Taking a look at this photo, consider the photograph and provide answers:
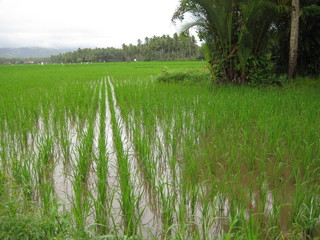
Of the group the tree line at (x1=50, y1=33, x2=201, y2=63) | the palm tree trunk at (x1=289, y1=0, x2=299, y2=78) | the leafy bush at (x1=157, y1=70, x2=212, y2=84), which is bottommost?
the leafy bush at (x1=157, y1=70, x2=212, y2=84)

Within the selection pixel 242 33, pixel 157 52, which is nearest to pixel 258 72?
pixel 242 33

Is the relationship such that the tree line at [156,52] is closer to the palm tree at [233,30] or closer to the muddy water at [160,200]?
the palm tree at [233,30]

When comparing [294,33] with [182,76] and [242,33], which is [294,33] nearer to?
[242,33]

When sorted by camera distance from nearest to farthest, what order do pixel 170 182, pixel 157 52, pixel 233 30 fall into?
pixel 170 182
pixel 233 30
pixel 157 52

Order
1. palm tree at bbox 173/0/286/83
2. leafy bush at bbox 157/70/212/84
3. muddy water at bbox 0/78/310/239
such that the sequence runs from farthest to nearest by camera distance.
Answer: leafy bush at bbox 157/70/212/84
palm tree at bbox 173/0/286/83
muddy water at bbox 0/78/310/239

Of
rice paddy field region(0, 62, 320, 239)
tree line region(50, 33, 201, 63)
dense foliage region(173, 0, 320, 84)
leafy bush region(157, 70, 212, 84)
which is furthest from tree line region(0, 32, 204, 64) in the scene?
rice paddy field region(0, 62, 320, 239)

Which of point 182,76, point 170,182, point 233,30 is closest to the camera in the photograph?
point 170,182

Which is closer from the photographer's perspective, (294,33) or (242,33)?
(242,33)

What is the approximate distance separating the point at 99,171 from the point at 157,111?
235 cm

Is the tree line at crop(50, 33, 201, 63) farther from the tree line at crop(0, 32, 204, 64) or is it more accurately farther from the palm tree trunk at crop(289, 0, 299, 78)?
the palm tree trunk at crop(289, 0, 299, 78)

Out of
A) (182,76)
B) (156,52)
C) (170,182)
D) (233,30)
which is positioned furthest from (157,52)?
(170,182)

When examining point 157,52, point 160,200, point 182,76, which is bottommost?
point 160,200

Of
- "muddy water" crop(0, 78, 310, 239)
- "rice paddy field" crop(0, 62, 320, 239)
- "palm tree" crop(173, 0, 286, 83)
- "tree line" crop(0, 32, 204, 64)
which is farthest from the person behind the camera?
"tree line" crop(0, 32, 204, 64)

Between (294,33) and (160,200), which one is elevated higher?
(294,33)
